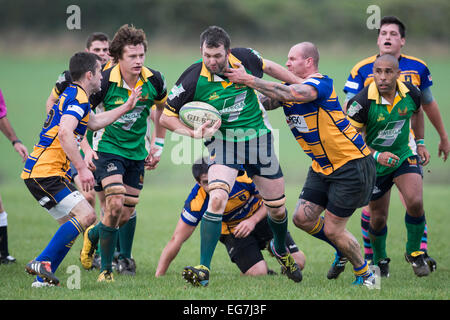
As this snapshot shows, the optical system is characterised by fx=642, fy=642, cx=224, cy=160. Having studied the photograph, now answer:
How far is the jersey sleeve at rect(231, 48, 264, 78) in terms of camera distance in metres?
6.55

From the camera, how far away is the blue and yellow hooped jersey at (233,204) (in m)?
7.59

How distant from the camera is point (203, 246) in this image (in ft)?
20.1

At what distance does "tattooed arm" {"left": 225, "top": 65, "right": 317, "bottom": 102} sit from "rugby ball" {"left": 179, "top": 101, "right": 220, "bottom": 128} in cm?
41

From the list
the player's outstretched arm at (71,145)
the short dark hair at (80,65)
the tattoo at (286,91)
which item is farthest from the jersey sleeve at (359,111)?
the player's outstretched arm at (71,145)

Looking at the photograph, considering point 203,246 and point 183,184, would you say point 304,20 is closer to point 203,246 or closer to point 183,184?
point 183,184

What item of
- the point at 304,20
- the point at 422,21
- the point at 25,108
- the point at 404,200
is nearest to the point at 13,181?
the point at 25,108

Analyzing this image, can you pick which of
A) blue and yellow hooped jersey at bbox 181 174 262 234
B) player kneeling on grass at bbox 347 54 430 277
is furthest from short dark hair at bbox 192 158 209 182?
player kneeling on grass at bbox 347 54 430 277

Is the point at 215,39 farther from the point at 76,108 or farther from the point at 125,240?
the point at 125,240

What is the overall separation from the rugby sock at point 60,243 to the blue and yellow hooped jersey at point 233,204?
172 centimetres

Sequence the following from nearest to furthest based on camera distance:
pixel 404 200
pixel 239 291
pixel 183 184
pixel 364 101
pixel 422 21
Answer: pixel 239 291
pixel 364 101
pixel 404 200
pixel 183 184
pixel 422 21

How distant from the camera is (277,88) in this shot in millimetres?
6145

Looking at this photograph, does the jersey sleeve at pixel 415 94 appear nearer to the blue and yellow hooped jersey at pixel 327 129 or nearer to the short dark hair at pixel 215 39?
the blue and yellow hooped jersey at pixel 327 129

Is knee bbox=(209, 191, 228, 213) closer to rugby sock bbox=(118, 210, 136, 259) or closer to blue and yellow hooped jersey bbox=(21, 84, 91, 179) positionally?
blue and yellow hooped jersey bbox=(21, 84, 91, 179)
